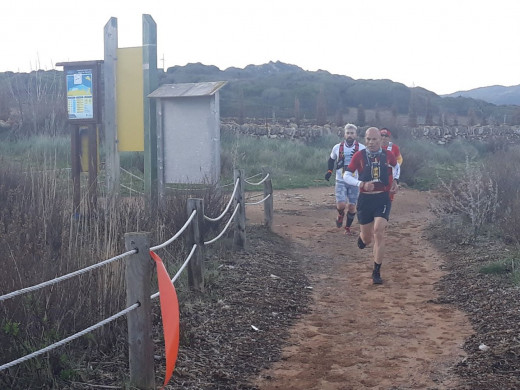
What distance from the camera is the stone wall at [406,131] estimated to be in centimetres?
3008

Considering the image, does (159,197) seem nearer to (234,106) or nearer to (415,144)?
(415,144)

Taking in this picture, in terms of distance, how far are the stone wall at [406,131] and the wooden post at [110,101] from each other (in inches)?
688

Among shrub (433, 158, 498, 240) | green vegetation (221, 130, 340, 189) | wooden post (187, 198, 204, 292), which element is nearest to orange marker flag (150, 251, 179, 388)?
wooden post (187, 198, 204, 292)

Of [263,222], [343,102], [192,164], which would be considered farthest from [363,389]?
[343,102]

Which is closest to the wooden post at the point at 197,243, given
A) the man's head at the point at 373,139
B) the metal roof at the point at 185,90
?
the man's head at the point at 373,139

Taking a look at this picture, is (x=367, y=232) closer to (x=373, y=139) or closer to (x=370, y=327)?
(x=373, y=139)

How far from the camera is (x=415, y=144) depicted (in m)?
28.5

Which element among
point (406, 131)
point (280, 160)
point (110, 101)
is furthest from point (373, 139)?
point (406, 131)

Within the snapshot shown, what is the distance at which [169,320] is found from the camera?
15.6 feet

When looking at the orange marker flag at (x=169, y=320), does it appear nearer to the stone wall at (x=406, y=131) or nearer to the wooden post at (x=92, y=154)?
the wooden post at (x=92, y=154)

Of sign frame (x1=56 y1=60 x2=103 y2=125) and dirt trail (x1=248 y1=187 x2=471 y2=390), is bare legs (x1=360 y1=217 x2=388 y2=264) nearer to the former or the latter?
dirt trail (x1=248 y1=187 x2=471 y2=390)

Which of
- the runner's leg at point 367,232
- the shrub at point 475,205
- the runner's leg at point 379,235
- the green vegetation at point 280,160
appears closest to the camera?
the runner's leg at point 379,235

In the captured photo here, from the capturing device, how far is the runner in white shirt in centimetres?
1137

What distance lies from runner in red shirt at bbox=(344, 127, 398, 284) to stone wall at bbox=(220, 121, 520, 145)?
19.2 m
